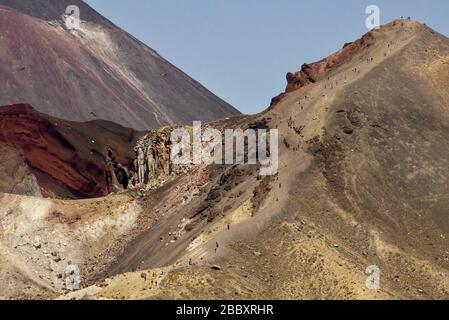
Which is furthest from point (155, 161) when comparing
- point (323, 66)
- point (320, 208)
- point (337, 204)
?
point (320, 208)

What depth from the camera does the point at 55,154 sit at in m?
128

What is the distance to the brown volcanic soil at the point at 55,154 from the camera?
123125 mm

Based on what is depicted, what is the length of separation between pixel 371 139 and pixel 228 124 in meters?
26.7

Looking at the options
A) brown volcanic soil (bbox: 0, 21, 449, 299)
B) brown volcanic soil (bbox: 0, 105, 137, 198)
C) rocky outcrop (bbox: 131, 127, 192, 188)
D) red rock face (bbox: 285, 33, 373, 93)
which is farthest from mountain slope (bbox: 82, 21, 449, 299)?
brown volcanic soil (bbox: 0, 105, 137, 198)

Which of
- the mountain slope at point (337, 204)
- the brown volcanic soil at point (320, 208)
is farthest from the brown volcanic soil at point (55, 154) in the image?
the mountain slope at point (337, 204)

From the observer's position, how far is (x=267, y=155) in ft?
243

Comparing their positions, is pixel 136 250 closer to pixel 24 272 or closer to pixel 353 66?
pixel 24 272

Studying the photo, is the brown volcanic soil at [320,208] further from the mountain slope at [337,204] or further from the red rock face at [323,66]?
the red rock face at [323,66]

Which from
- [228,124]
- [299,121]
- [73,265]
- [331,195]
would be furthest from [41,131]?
[331,195]

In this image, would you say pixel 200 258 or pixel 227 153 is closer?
pixel 200 258

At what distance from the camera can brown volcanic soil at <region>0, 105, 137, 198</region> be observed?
12312 cm

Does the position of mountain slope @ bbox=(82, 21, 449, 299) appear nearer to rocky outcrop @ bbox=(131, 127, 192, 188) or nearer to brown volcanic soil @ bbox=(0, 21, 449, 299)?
brown volcanic soil @ bbox=(0, 21, 449, 299)

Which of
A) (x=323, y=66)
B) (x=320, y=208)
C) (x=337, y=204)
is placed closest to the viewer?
(x=320, y=208)

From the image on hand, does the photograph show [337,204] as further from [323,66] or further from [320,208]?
[323,66]
